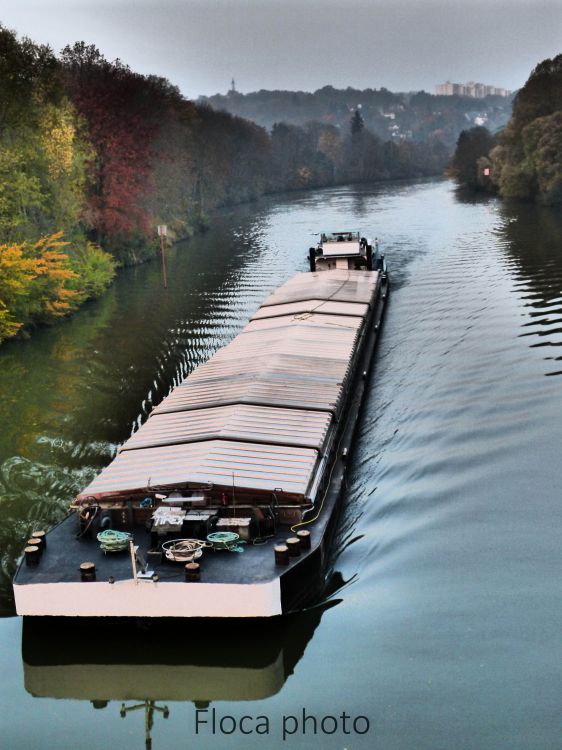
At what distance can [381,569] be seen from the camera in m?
16.8

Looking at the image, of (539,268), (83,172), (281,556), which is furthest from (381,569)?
(83,172)

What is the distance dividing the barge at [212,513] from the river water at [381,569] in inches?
39.6

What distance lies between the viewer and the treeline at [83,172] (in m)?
42.2

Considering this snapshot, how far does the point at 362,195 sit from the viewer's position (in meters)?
119

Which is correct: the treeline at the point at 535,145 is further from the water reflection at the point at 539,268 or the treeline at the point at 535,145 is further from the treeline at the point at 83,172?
the treeline at the point at 83,172

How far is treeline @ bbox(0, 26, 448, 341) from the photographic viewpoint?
42.2m

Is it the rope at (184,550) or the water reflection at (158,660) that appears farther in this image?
the rope at (184,550)

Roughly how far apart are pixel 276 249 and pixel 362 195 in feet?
189

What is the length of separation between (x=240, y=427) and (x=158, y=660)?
5.70 m

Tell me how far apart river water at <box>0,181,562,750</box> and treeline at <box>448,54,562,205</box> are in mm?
45908

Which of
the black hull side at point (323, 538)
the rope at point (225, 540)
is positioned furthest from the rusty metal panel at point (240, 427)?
the rope at point (225, 540)

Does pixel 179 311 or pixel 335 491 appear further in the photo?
pixel 179 311

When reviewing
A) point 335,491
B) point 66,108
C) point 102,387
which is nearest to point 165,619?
point 335,491

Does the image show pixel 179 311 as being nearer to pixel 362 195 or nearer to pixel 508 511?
pixel 508 511
